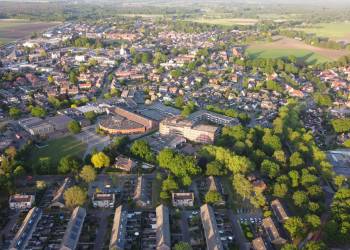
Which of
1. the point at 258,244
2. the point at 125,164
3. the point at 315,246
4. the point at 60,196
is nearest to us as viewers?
the point at 315,246

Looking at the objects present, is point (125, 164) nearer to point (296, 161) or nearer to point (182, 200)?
point (182, 200)

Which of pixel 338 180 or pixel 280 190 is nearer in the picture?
pixel 280 190

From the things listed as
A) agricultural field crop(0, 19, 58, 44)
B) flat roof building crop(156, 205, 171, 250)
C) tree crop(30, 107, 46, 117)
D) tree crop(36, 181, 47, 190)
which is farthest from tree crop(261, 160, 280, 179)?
agricultural field crop(0, 19, 58, 44)

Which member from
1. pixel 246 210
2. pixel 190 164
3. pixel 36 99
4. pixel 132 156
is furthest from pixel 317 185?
pixel 36 99

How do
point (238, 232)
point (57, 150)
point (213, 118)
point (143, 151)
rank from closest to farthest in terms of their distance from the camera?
point (238, 232), point (143, 151), point (57, 150), point (213, 118)

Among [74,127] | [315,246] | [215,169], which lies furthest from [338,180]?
[74,127]

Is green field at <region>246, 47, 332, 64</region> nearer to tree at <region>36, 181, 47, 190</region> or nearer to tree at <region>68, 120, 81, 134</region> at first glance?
tree at <region>68, 120, 81, 134</region>

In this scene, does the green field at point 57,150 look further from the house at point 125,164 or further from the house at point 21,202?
the house at point 21,202

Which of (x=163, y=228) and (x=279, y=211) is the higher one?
(x=163, y=228)
